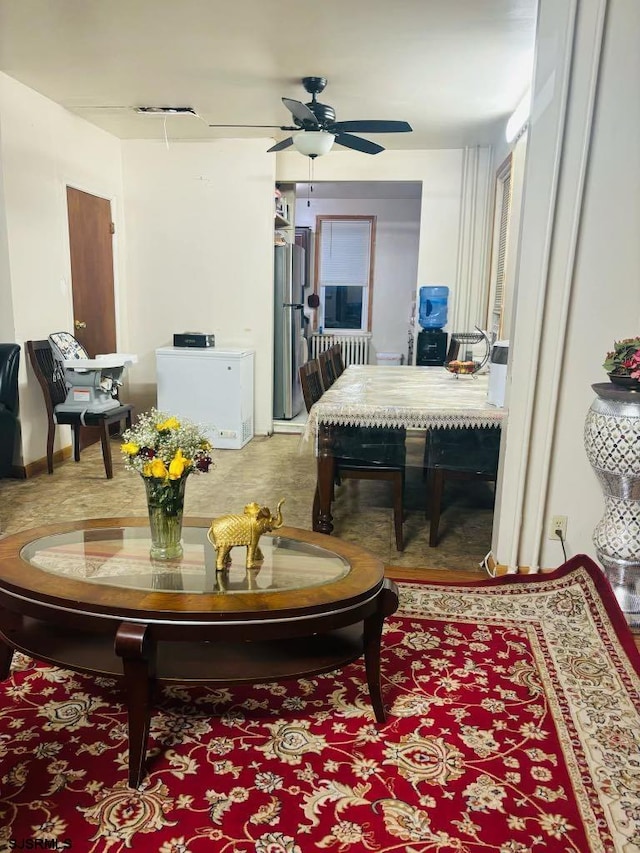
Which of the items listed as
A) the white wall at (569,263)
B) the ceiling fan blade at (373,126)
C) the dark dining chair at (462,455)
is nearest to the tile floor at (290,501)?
the dark dining chair at (462,455)

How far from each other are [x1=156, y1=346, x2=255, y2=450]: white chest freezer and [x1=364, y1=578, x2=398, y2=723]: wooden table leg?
3.61 meters

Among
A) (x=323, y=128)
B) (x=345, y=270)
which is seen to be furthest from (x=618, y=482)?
(x=345, y=270)

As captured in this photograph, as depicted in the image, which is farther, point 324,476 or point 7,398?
point 7,398

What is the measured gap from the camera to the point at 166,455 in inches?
67.9

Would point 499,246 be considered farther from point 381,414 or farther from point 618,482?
point 618,482

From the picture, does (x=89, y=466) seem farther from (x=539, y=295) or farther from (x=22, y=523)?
(x=539, y=295)

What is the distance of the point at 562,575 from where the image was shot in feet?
8.39

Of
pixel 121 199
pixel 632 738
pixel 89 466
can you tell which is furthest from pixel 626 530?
pixel 121 199

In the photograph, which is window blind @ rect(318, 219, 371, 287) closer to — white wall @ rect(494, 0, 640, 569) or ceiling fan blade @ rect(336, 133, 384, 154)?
ceiling fan blade @ rect(336, 133, 384, 154)

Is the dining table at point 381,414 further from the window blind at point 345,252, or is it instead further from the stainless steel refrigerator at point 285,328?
the window blind at point 345,252

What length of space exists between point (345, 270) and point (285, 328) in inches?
103

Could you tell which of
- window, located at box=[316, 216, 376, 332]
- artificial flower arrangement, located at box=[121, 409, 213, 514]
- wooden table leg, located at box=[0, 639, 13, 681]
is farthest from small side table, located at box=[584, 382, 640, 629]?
window, located at box=[316, 216, 376, 332]

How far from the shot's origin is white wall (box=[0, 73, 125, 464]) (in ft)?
13.0

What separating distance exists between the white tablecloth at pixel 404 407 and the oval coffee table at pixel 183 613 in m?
1.10
